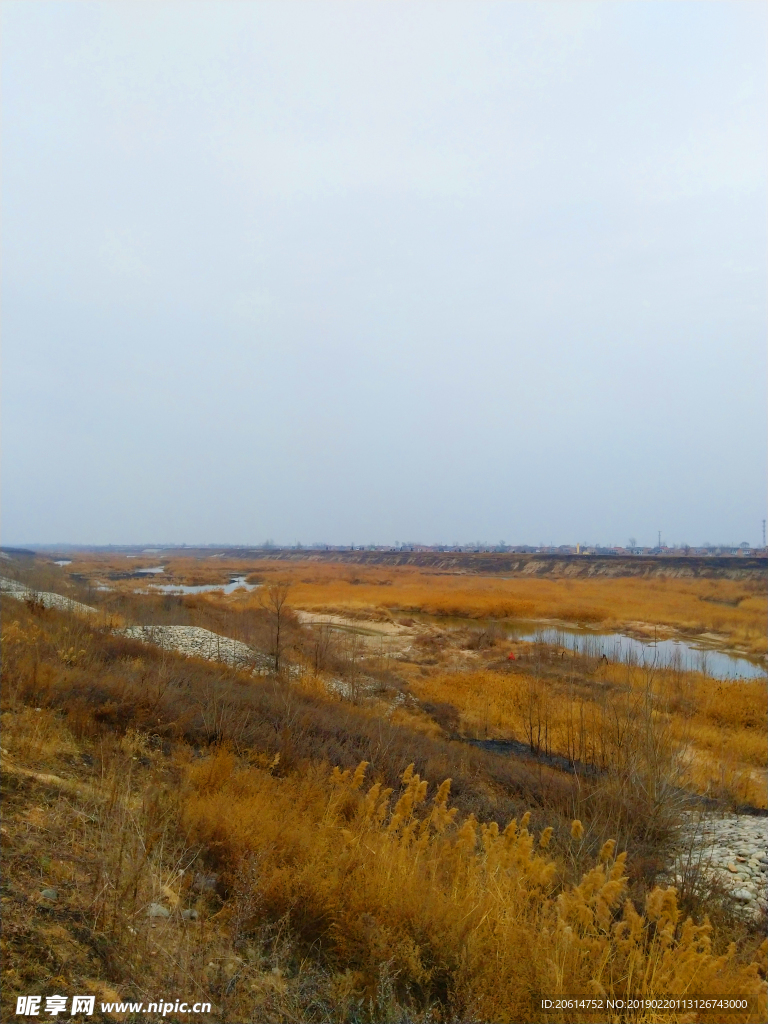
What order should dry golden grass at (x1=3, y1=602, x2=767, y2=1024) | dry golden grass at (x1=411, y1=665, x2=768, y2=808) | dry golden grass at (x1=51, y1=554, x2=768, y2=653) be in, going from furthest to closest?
dry golden grass at (x1=51, y1=554, x2=768, y2=653), dry golden grass at (x1=411, y1=665, x2=768, y2=808), dry golden grass at (x1=3, y1=602, x2=767, y2=1024)

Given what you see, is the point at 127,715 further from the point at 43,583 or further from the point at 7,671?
the point at 43,583

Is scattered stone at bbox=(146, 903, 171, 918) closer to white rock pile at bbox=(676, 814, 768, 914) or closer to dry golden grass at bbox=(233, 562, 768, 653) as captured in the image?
white rock pile at bbox=(676, 814, 768, 914)

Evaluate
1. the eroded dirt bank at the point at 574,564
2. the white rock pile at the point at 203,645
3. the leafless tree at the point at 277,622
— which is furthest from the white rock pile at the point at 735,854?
the eroded dirt bank at the point at 574,564

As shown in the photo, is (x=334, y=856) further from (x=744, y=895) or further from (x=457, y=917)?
(x=744, y=895)

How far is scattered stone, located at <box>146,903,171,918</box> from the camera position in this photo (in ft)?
11.0

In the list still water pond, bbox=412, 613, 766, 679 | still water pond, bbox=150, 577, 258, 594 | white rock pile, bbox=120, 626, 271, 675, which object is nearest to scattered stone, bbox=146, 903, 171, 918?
white rock pile, bbox=120, 626, 271, 675

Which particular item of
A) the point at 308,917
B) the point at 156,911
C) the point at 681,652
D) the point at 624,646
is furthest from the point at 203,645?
the point at 624,646

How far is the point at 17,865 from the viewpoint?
3635 mm

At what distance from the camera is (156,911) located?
341 centimetres

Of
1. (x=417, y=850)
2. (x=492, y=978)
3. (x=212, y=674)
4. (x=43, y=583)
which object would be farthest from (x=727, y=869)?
(x=43, y=583)

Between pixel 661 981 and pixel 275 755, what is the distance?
5.09 metres

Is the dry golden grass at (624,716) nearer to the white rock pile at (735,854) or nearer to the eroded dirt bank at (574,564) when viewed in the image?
the white rock pile at (735,854)

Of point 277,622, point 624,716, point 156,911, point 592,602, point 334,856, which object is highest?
point 156,911

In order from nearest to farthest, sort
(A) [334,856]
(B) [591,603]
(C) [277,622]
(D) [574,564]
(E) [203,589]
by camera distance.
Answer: (A) [334,856]
(C) [277,622]
(B) [591,603]
(E) [203,589]
(D) [574,564]
